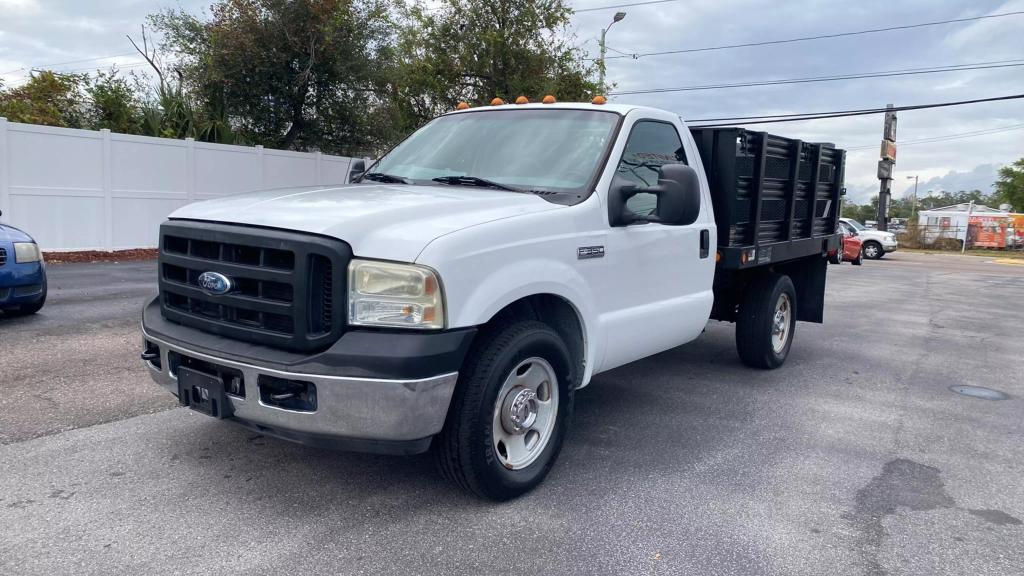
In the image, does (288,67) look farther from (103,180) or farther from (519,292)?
(519,292)

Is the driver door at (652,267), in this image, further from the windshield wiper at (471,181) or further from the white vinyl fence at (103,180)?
the white vinyl fence at (103,180)

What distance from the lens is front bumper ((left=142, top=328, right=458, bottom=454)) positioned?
119 inches

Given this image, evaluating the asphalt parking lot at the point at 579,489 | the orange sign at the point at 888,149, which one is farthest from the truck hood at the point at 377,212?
the orange sign at the point at 888,149

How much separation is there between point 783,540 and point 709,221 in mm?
2461

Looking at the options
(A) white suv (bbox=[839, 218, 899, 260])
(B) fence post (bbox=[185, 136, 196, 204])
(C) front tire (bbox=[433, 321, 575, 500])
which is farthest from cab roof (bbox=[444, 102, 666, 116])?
(A) white suv (bbox=[839, 218, 899, 260])

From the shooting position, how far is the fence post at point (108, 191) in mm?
15344

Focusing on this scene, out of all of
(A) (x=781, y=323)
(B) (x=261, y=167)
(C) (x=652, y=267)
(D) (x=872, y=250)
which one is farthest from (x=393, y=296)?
(D) (x=872, y=250)

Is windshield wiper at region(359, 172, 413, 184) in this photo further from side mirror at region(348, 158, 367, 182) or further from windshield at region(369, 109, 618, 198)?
side mirror at region(348, 158, 367, 182)

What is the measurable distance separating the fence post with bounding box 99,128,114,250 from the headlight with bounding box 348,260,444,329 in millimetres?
14542

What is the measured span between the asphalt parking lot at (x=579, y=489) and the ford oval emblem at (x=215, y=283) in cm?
98

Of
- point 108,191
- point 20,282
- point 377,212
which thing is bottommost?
point 20,282

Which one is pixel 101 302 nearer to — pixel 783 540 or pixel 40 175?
pixel 40 175

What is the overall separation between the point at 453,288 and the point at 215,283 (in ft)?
3.71

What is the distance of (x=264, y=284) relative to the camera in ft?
10.8
